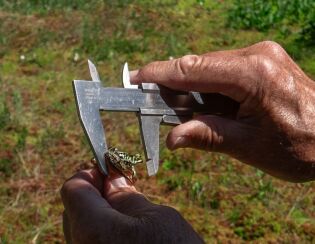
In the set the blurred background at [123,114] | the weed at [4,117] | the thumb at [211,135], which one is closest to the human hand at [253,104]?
the thumb at [211,135]

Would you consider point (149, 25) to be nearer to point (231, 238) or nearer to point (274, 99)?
point (231, 238)

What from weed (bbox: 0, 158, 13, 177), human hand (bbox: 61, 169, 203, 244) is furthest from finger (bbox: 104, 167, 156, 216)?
weed (bbox: 0, 158, 13, 177)

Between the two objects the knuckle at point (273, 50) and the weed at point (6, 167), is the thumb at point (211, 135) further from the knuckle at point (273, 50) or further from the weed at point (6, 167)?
the weed at point (6, 167)

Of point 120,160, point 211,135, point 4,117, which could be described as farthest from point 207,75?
point 4,117

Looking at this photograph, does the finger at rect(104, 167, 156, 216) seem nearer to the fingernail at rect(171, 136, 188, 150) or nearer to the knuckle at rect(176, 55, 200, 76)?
the fingernail at rect(171, 136, 188, 150)

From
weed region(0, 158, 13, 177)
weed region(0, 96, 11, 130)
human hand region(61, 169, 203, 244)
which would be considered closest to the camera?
human hand region(61, 169, 203, 244)

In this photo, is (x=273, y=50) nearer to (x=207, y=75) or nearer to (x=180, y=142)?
(x=207, y=75)

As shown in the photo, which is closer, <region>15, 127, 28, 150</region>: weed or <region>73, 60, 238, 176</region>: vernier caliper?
<region>73, 60, 238, 176</region>: vernier caliper
